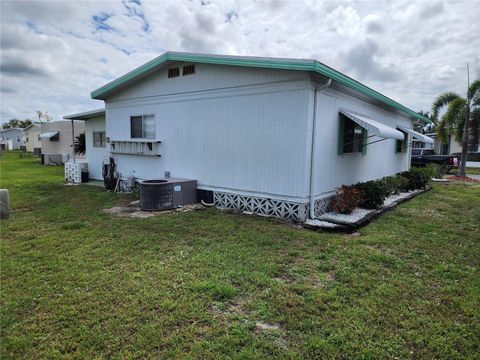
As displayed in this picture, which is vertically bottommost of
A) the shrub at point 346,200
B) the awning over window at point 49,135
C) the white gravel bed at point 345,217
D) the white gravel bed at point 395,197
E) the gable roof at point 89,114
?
the white gravel bed at point 345,217

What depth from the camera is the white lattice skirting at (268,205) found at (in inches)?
251

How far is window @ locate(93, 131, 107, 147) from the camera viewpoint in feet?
40.1

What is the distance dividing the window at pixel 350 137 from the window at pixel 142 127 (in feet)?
17.1

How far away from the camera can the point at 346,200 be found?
270 inches

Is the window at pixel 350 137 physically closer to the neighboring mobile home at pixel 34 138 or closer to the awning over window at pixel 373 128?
the awning over window at pixel 373 128

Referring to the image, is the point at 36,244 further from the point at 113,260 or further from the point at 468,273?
the point at 468,273

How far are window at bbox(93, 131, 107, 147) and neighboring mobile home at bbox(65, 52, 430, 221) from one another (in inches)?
94.9

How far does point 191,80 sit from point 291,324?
6614mm

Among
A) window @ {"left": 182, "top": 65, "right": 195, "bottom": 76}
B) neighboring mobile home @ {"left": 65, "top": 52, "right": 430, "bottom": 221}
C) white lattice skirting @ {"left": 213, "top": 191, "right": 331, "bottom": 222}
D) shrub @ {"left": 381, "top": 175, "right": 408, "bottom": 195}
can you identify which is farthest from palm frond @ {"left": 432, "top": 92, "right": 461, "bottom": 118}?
window @ {"left": 182, "top": 65, "right": 195, "bottom": 76}

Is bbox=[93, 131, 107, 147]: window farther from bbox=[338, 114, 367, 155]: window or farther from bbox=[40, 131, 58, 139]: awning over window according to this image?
bbox=[40, 131, 58, 139]: awning over window

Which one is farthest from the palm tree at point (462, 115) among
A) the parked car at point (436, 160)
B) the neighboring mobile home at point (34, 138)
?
the neighboring mobile home at point (34, 138)

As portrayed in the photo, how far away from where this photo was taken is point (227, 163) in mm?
7391

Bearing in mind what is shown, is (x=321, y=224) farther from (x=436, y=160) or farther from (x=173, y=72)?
(x=436, y=160)

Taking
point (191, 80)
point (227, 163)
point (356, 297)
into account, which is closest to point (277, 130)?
point (227, 163)
